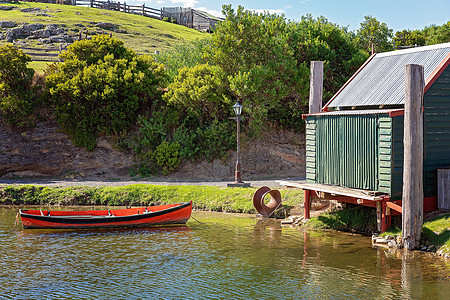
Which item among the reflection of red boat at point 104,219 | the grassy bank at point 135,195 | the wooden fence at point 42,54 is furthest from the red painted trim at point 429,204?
the wooden fence at point 42,54

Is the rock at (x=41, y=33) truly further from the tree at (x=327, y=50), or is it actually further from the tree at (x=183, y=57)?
the tree at (x=327, y=50)

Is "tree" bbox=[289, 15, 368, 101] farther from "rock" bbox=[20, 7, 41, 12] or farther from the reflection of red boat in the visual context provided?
"rock" bbox=[20, 7, 41, 12]

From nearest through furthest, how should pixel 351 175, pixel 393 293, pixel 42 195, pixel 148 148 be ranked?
pixel 393 293 < pixel 351 175 < pixel 42 195 < pixel 148 148

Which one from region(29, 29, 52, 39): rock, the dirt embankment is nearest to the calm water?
the dirt embankment

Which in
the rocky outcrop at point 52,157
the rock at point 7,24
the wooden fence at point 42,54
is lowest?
the rocky outcrop at point 52,157

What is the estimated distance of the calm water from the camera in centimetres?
1297

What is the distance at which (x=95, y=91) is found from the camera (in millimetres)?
33594

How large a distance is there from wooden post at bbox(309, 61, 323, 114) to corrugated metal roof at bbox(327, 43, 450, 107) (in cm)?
83

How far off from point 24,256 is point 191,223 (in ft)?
25.2

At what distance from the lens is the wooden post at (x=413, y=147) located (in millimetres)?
15742

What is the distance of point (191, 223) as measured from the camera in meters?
22.2

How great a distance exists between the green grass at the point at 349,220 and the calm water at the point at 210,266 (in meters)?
0.72

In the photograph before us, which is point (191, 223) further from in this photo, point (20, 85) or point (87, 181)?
point (20, 85)

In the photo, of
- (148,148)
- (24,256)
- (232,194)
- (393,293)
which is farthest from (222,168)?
(393,293)
